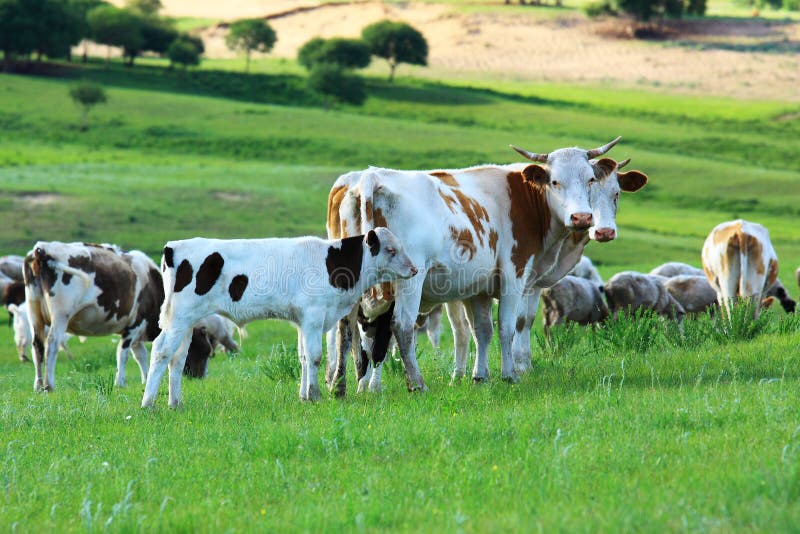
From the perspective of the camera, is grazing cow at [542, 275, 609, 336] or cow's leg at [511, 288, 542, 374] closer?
cow's leg at [511, 288, 542, 374]

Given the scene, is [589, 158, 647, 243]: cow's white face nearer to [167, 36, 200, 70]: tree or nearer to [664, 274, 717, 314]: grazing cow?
[664, 274, 717, 314]: grazing cow

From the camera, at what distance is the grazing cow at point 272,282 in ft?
33.3

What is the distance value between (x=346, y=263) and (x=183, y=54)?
99424mm

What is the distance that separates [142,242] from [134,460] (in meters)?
31.6

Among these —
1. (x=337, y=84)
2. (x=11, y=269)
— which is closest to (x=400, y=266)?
(x=11, y=269)

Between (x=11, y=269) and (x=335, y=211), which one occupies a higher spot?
(x=335, y=211)

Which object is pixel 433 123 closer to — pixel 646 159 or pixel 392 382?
pixel 646 159

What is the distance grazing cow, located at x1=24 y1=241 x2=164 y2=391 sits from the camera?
48.6 ft

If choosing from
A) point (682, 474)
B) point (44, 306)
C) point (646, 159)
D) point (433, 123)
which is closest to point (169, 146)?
point (433, 123)

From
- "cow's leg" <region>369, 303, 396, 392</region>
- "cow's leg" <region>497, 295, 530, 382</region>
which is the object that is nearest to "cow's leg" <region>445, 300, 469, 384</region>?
"cow's leg" <region>497, 295, 530, 382</region>

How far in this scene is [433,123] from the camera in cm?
8412

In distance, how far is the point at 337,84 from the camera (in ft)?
311

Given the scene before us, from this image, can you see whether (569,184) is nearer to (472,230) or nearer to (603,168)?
(603,168)

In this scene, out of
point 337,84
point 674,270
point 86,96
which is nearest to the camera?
point 674,270
